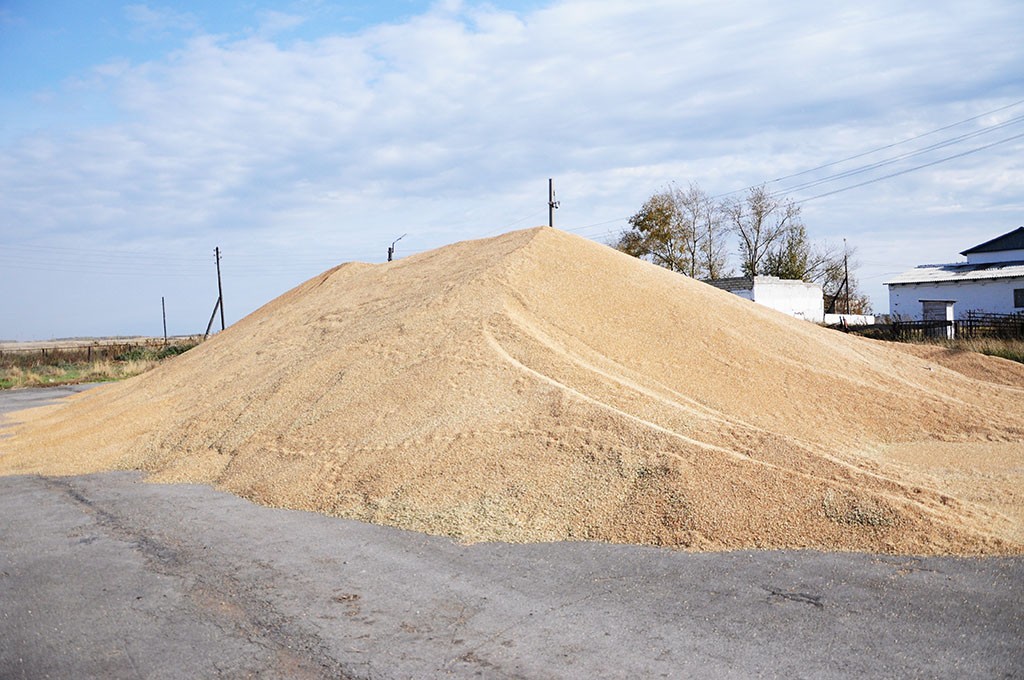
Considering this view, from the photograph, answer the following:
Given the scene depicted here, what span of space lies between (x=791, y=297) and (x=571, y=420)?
28.5 metres

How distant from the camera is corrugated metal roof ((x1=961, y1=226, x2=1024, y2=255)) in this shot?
123 ft

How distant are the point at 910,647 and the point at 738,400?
A: 505cm

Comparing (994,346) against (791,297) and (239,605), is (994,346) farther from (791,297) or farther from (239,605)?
(239,605)

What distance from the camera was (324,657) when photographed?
379cm

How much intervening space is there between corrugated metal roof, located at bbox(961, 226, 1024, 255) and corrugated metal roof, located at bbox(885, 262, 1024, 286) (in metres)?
3.38

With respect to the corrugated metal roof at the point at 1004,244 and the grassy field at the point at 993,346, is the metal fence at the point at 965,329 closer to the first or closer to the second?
the grassy field at the point at 993,346

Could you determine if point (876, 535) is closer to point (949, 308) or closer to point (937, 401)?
point (937, 401)

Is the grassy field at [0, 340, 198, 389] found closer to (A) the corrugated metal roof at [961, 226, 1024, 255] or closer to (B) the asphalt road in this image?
(B) the asphalt road

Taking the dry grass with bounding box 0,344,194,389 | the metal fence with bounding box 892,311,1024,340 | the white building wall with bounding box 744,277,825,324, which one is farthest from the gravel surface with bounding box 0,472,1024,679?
the white building wall with bounding box 744,277,825,324

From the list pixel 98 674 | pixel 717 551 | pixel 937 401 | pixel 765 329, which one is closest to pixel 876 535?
pixel 717 551

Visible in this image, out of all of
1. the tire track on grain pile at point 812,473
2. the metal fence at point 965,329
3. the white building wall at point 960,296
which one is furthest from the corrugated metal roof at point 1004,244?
the tire track on grain pile at point 812,473

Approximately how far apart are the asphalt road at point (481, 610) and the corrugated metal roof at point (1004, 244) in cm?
4002

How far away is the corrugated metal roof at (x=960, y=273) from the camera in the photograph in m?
29.5

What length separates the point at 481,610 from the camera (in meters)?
4.30
